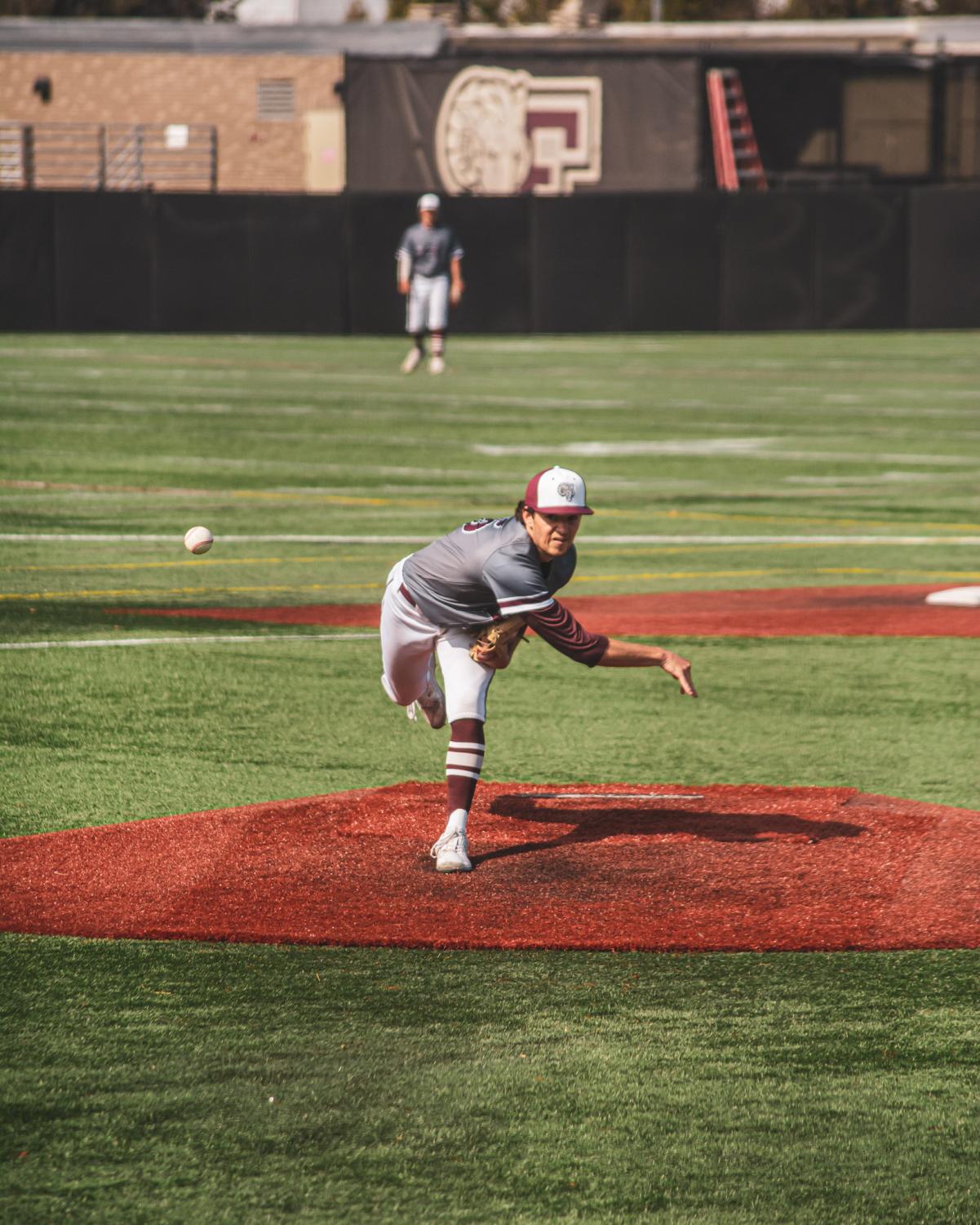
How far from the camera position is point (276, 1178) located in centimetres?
392

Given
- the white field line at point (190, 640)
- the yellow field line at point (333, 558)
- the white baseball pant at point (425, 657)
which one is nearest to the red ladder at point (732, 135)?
the yellow field line at point (333, 558)

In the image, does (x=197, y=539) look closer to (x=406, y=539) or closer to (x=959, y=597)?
(x=959, y=597)

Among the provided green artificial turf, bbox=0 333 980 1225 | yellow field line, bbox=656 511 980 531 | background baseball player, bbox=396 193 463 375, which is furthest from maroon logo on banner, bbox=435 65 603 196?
yellow field line, bbox=656 511 980 531

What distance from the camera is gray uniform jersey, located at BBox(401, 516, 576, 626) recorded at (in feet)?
19.7

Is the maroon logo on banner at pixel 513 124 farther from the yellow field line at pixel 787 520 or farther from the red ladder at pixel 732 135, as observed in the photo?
the yellow field line at pixel 787 520

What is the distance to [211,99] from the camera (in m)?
47.0

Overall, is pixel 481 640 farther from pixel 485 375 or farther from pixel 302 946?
pixel 485 375

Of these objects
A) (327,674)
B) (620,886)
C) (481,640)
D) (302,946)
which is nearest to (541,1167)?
(302,946)

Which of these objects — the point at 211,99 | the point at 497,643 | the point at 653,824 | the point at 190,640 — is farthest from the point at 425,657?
the point at 211,99

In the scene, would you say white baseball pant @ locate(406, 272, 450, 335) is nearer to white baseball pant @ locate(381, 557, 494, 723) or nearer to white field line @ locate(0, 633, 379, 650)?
white field line @ locate(0, 633, 379, 650)

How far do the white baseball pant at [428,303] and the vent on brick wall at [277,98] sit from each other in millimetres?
22749

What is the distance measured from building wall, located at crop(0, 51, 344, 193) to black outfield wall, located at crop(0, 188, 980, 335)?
617 inches

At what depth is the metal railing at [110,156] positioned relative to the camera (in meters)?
43.7

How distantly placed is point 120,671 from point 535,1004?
16.3 ft
